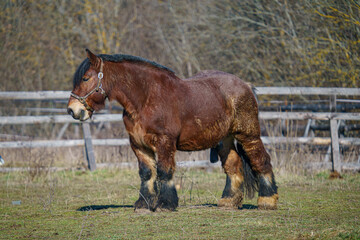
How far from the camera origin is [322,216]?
21.6 ft

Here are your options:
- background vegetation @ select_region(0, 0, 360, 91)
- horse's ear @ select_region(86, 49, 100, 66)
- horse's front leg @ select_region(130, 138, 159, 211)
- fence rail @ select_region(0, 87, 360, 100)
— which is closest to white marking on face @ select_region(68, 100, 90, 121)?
horse's ear @ select_region(86, 49, 100, 66)

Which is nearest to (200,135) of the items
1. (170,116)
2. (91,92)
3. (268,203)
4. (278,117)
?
(170,116)

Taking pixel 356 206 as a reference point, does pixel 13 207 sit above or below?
below

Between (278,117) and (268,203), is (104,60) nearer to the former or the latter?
(268,203)

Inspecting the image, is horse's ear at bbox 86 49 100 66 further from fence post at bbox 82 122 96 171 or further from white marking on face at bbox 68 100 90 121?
fence post at bbox 82 122 96 171

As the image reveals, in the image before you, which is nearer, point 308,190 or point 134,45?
point 308,190

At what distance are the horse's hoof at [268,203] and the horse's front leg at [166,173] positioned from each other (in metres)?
1.36

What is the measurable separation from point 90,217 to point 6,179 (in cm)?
545

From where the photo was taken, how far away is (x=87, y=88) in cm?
675

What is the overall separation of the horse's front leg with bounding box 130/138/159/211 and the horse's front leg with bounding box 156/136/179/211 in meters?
0.15

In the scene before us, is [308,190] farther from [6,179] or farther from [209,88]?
[6,179]

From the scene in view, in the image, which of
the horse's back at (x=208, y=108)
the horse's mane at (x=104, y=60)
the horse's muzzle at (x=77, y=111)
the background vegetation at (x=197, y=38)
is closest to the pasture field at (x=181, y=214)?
the horse's back at (x=208, y=108)

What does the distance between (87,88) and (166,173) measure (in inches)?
62.0

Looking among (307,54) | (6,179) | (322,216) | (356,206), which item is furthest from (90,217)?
(307,54)
